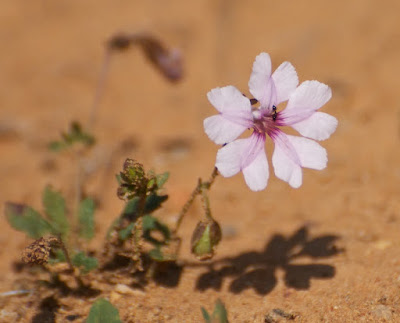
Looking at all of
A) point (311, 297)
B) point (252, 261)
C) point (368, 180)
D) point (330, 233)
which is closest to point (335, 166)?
point (368, 180)

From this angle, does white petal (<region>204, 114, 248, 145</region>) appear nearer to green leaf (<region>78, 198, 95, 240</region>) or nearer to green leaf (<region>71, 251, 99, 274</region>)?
green leaf (<region>71, 251, 99, 274</region>)

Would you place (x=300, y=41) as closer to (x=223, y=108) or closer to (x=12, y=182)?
(x=12, y=182)

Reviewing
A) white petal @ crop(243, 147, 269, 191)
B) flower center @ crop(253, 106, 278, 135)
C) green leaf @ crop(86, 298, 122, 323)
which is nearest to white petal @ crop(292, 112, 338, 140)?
flower center @ crop(253, 106, 278, 135)

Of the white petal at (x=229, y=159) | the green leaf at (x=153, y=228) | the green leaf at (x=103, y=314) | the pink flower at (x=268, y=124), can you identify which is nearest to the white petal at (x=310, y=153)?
the pink flower at (x=268, y=124)

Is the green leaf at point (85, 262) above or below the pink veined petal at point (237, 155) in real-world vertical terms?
below

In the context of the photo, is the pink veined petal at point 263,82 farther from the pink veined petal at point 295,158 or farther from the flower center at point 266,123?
the pink veined petal at point 295,158

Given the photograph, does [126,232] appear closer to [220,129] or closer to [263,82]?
[220,129]
